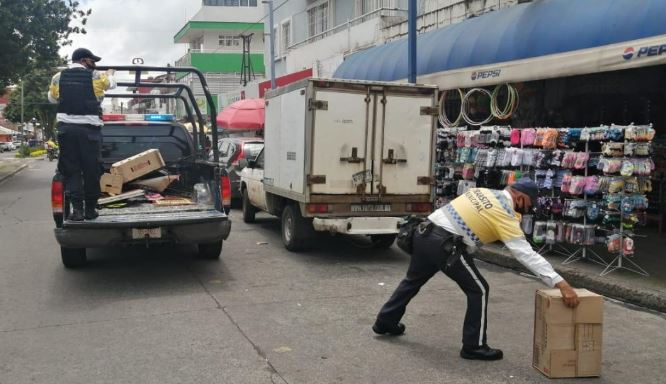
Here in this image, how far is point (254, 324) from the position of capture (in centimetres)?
566

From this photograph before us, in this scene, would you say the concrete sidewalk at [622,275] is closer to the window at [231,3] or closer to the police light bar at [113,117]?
the police light bar at [113,117]

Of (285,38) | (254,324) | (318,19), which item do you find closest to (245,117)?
(318,19)

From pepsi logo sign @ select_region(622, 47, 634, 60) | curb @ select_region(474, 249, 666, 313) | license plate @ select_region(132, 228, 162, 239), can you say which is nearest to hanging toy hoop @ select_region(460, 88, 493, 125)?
pepsi logo sign @ select_region(622, 47, 634, 60)

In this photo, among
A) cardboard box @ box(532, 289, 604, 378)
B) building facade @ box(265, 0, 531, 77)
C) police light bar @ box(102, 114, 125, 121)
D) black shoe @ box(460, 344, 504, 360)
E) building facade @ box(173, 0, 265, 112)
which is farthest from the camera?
building facade @ box(173, 0, 265, 112)

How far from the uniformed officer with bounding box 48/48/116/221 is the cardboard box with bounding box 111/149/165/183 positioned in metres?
1.43

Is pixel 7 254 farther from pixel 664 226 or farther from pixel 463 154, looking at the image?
pixel 664 226

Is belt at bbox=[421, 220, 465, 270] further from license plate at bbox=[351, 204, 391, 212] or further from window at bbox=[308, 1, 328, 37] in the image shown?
window at bbox=[308, 1, 328, 37]

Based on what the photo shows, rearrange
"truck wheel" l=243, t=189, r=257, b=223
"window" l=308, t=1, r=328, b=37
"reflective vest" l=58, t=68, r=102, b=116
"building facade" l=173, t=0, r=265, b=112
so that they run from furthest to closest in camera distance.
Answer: "building facade" l=173, t=0, r=265, b=112 < "window" l=308, t=1, r=328, b=37 < "truck wheel" l=243, t=189, r=257, b=223 < "reflective vest" l=58, t=68, r=102, b=116

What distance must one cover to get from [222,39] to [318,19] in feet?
112

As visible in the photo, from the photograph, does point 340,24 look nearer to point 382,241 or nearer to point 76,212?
point 382,241

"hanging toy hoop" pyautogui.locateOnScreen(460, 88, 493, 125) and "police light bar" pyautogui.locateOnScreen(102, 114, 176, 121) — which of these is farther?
"hanging toy hoop" pyautogui.locateOnScreen(460, 88, 493, 125)

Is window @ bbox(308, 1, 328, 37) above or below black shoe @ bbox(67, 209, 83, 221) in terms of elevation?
above

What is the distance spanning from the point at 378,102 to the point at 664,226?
552 cm

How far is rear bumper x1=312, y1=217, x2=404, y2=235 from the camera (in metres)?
8.41
